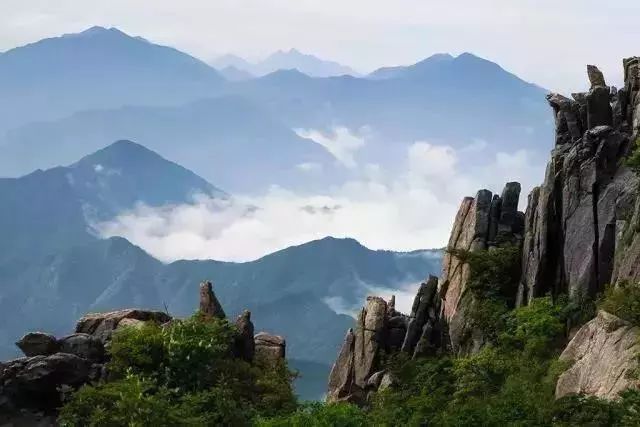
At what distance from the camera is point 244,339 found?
3822 cm

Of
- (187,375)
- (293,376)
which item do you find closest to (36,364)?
(187,375)

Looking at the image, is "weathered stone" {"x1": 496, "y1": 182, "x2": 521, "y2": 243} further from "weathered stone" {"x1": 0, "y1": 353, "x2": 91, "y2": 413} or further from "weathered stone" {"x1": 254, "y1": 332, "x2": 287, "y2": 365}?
"weathered stone" {"x1": 0, "y1": 353, "x2": 91, "y2": 413}

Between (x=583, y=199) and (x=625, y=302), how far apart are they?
8.71 m

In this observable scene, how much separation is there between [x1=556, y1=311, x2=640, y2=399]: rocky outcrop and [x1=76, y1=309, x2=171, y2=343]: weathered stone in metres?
20.3

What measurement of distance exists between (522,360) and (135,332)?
15396 millimetres

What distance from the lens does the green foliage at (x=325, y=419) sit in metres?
28.3

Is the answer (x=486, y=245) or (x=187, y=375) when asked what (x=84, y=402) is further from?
(x=486, y=245)

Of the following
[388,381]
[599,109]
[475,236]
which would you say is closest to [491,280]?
[475,236]

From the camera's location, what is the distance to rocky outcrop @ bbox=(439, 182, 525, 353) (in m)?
36.2

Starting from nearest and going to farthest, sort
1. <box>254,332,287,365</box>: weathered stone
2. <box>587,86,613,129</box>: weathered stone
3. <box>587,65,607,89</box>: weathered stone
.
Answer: <box>587,86,613,129</box>: weathered stone → <box>587,65,607,89</box>: weathered stone → <box>254,332,287,365</box>: weathered stone

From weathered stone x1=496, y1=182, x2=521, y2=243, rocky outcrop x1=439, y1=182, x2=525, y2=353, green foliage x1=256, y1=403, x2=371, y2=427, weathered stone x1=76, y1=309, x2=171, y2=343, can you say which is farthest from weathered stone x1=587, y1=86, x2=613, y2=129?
weathered stone x1=76, y1=309, x2=171, y2=343

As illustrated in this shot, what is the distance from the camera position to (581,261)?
3072cm

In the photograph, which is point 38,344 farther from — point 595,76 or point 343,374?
point 595,76

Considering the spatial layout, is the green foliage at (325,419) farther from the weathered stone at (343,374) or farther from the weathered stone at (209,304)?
the weathered stone at (209,304)
